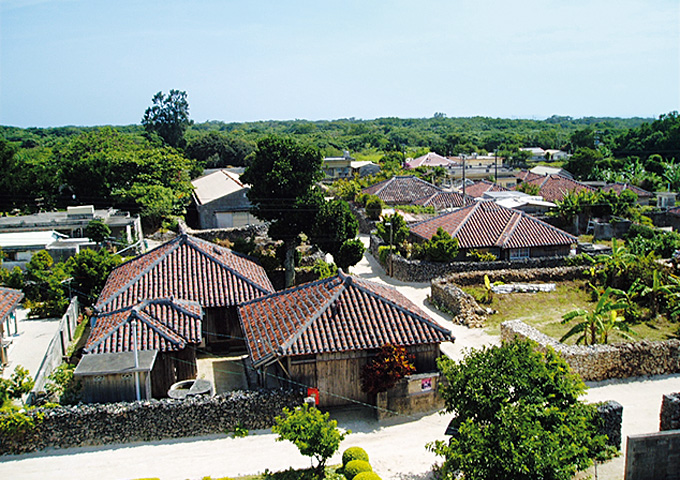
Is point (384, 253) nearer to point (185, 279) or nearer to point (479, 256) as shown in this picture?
point (479, 256)

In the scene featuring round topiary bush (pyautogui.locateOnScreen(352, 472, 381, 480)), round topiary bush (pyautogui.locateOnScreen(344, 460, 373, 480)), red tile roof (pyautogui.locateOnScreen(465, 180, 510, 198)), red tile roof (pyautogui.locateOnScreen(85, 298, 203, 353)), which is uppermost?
red tile roof (pyautogui.locateOnScreen(465, 180, 510, 198))

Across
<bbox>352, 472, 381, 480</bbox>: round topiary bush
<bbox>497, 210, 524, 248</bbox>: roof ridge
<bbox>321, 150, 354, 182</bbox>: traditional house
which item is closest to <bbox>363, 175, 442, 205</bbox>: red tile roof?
<bbox>497, 210, 524, 248</bbox>: roof ridge

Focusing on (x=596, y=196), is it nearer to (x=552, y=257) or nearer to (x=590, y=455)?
(x=552, y=257)

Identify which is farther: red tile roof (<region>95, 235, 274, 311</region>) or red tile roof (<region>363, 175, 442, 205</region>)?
red tile roof (<region>363, 175, 442, 205</region>)

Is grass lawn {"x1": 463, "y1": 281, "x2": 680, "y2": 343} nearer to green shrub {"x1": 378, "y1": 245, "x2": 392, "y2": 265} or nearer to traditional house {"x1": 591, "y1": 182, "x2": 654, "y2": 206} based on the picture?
green shrub {"x1": 378, "y1": 245, "x2": 392, "y2": 265}

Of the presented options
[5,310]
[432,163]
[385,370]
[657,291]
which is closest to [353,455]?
[385,370]

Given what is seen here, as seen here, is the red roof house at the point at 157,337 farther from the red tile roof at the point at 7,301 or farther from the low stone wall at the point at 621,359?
the low stone wall at the point at 621,359

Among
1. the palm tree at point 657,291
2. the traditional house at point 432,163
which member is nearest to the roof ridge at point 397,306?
the palm tree at point 657,291

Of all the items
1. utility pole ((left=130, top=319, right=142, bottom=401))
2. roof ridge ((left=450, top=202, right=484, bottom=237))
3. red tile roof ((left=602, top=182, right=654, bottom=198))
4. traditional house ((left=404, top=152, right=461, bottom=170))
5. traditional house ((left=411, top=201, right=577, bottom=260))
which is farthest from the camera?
traditional house ((left=404, top=152, right=461, bottom=170))
